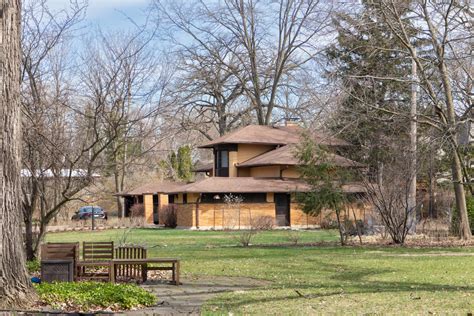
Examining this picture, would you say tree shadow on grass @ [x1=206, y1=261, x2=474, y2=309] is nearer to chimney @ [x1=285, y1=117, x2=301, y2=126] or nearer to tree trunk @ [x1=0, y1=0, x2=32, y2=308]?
tree trunk @ [x1=0, y1=0, x2=32, y2=308]

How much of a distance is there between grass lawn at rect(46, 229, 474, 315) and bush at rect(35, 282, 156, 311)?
3.70ft

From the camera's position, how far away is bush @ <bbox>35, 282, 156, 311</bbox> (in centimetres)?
1153

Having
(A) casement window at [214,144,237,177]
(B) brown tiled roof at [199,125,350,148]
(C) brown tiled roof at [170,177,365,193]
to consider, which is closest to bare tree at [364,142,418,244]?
(C) brown tiled roof at [170,177,365,193]

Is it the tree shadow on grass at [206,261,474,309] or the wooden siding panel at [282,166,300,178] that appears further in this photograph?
the wooden siding panel at [282,166,300,178]

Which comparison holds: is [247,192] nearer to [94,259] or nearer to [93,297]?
[94,259]

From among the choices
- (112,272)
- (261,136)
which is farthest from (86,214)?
(112,272)

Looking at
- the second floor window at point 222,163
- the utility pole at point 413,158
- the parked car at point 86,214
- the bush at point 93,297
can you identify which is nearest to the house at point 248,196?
the second floor window at point 222,163

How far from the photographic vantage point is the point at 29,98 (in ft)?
63.2

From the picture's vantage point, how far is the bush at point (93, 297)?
11531 mm

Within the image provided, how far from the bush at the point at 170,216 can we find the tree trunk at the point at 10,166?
4388 centimetres

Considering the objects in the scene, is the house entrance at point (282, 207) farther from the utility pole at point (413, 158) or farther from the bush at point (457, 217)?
the utility pole at point (413, 158)

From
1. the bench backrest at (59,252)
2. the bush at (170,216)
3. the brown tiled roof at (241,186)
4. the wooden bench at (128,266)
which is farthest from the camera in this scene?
the bush at (170,216)

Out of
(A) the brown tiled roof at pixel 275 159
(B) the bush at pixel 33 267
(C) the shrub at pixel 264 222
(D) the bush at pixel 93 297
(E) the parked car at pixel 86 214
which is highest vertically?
(A) the brown tiled roof at pixel 275 159

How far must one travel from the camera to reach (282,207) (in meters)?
53.4
